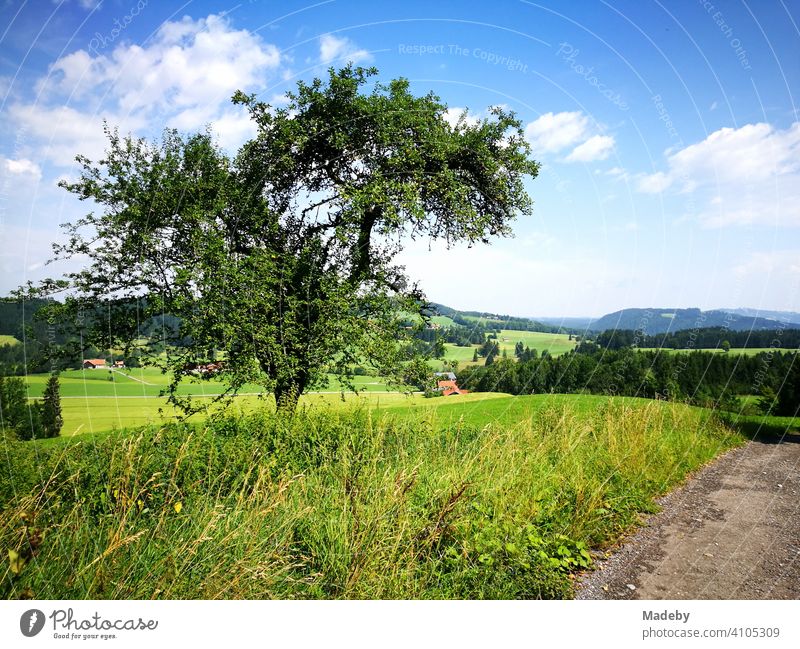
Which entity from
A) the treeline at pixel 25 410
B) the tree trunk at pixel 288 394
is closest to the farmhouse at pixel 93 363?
the treeline at pixel 25 410

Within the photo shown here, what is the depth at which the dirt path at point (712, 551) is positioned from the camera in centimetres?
465

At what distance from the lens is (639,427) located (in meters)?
10.2

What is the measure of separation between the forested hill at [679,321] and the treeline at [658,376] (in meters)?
4.02

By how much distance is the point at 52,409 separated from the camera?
8.61 m

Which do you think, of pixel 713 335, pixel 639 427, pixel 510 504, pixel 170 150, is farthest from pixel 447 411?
pixel 170 150

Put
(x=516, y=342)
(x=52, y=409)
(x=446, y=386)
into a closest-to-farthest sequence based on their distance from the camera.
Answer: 1. (x=52, y=409)
2. (x=516, y=342)
3. (x=446, y=386)

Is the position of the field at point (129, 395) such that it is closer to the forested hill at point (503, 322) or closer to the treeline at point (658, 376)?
the forested hill at point (503, 322)

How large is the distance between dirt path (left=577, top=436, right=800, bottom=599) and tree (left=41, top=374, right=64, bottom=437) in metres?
9.49

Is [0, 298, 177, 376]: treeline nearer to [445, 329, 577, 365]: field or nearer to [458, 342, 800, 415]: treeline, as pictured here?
[445, 329, 577, 365]: field

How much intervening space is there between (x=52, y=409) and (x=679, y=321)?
12.2 m

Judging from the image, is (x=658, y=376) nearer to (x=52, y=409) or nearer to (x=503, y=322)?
(x=503, y=322)

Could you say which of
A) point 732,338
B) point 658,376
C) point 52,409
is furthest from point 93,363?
point 658,376

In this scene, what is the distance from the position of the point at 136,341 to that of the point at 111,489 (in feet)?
19.6

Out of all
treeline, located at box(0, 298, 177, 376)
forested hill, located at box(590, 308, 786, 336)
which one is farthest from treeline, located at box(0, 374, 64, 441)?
forested hill, located at box(590, 308, 786, 336)
